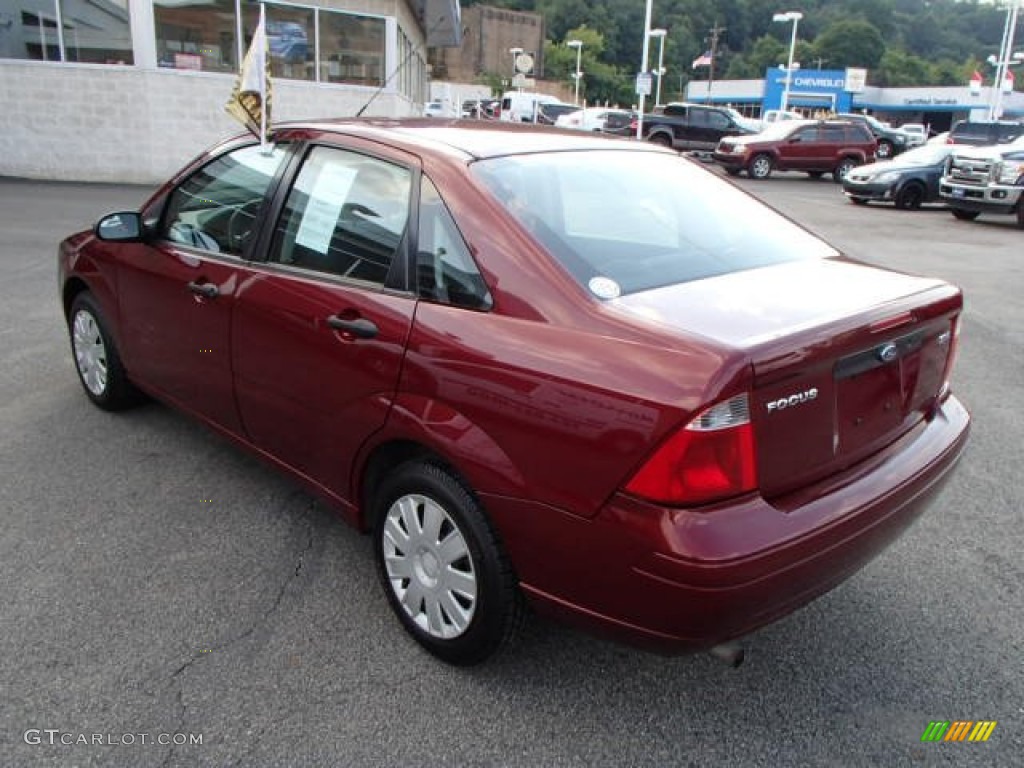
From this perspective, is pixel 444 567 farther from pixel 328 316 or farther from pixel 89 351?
pixel 89 351

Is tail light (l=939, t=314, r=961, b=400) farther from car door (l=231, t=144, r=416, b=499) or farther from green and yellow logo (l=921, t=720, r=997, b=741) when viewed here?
car door (l=231, t=144, r=416, b=499)

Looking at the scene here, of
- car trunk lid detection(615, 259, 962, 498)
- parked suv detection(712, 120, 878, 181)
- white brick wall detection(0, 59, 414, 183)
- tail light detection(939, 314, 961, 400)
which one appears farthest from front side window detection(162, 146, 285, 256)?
parked suv detection(712, 120, 878, 181)

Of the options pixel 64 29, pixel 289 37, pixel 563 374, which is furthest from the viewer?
pixel 289 37

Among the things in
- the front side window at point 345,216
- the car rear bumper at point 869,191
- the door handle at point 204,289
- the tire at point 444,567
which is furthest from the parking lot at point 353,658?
the car rear bumper at point 869,191

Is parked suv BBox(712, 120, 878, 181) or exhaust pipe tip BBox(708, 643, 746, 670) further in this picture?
parked suv BBox(712, 120, 878, 181)

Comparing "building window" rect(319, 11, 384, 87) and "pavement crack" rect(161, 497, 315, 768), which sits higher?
"building window" rect(319, 11, 384, 87)

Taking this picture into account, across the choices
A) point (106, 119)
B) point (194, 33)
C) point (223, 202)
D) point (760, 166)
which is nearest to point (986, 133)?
point (760, 166)

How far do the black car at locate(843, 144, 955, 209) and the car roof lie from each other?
17.9m

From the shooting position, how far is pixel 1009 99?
75812mm

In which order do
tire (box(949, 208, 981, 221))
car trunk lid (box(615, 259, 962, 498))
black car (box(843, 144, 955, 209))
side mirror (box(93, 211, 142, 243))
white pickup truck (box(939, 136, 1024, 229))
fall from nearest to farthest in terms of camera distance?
1. car trunk lid (box(615, 259, 962, 498))
2. side mirror (box(93, 211, 142, 243))
3. white pickup truck (box(939, 136, 1024, 229))
4. tire (box(949, 208, 981, 221))
5. black car (box(843, 144, 955, 209))

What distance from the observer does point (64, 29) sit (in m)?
16.4

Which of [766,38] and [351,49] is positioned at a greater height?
[766,38]

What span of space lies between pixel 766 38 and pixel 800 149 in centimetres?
9213

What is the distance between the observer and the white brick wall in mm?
16500
